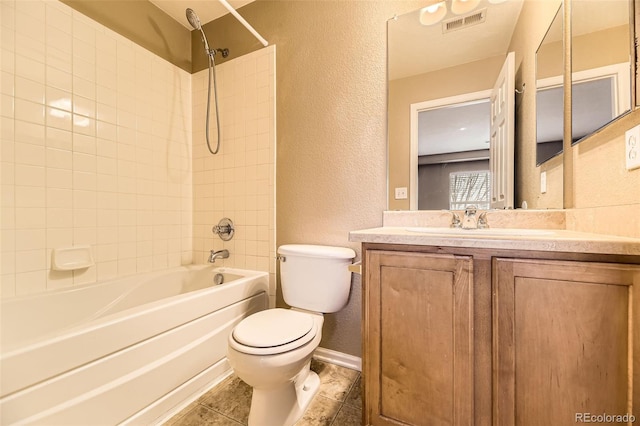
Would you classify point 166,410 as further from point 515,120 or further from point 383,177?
point 515,120

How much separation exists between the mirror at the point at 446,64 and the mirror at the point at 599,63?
164 mm

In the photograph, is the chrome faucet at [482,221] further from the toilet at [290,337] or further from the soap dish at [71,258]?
the soap dish at [71,258]

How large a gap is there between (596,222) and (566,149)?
0.39 meters

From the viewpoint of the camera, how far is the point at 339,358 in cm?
156

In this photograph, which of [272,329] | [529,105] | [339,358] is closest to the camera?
[272,329]

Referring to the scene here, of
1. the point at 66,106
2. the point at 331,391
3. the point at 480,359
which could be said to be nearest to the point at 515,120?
the point at 480,359

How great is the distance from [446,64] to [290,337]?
5.15 ft

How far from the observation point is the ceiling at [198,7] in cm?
184

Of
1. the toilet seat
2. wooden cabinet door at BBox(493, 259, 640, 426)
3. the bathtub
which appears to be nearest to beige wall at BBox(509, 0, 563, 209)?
wooden cabinet door at BBox(493, 259, 640, 426)

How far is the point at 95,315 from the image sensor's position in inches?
57.4

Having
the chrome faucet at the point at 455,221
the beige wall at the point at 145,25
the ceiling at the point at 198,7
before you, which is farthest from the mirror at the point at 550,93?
the beige wall at the point at 145,25

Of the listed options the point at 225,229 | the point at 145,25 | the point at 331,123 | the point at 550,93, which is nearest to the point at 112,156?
the point at 225,229

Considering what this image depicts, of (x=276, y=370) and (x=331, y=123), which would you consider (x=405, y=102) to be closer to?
(x=331, y=123)

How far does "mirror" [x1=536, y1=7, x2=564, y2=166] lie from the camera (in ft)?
3.73
